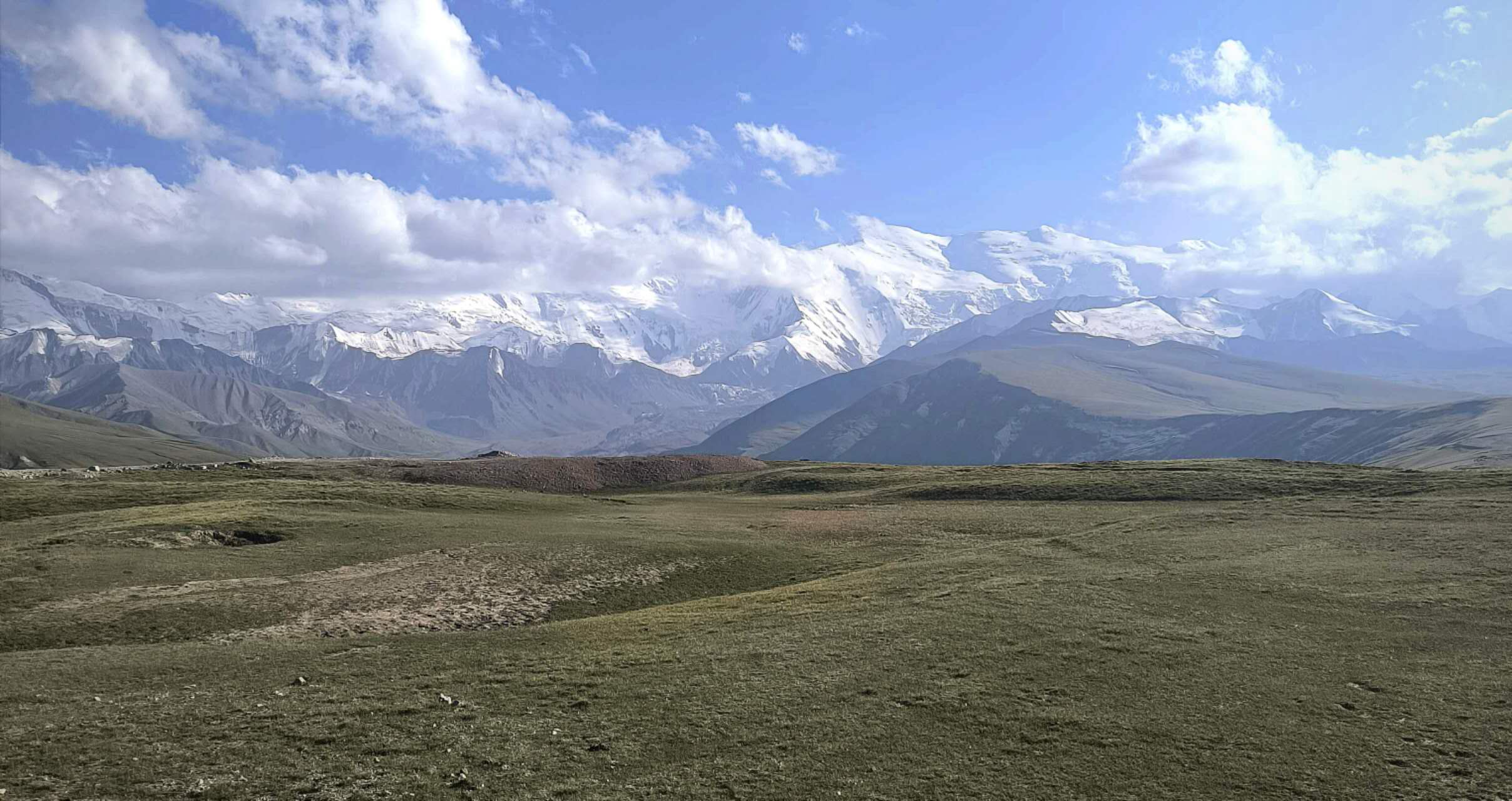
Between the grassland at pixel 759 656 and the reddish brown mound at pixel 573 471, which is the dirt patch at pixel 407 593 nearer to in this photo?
the grassland at pixel 759 656

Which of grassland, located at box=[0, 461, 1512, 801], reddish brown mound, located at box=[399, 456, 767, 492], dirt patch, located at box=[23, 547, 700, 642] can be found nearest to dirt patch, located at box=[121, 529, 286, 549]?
grassland, located at box=[0, 461, 1512, 801]

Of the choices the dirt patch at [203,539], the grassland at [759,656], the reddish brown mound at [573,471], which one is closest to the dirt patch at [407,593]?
the grassland at [759,656]

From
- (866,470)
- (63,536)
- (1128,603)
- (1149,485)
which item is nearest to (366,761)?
(1128,603)

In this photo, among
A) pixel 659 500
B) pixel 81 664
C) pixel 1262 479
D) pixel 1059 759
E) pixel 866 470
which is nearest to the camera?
pixel 1059 759

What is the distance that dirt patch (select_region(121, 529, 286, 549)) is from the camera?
2053 inches

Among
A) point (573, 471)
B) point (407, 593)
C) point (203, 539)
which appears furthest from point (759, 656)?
point (573, 471)

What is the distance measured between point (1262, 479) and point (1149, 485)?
11210mm

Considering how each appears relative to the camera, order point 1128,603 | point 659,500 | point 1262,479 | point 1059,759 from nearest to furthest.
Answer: point 1059,759, point 1128,603, point 1262,479, point 659,500

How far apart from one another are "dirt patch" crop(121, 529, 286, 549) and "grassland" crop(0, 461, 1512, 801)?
0.24 metres

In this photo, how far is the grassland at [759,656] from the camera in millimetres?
20672

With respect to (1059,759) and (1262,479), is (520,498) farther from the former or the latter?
(1262,479)

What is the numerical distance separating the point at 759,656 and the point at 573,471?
9840 centimetres

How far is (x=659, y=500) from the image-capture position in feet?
312

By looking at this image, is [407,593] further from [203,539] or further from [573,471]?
[573,471]
